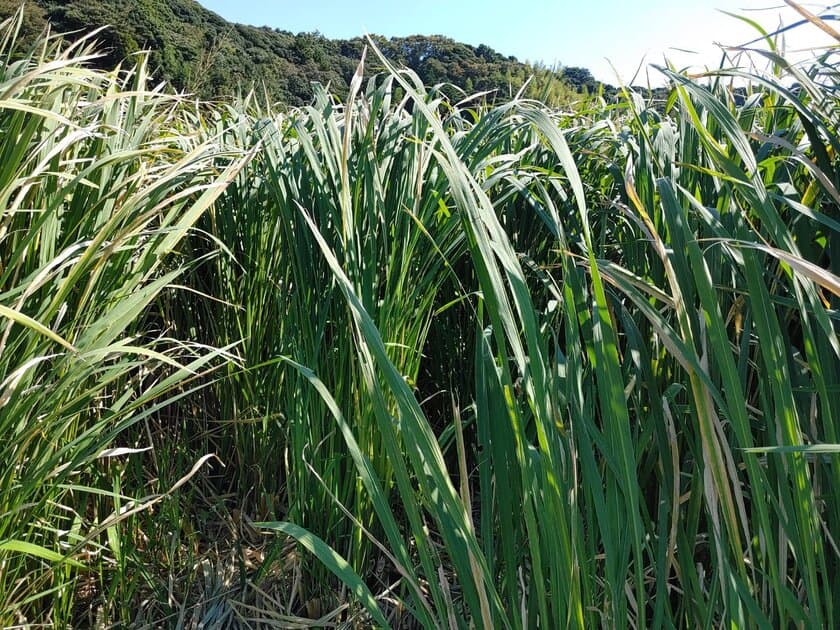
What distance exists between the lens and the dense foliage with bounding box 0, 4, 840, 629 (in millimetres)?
609

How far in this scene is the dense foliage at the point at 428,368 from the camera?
2.00 ft

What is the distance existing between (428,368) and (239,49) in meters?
17.9

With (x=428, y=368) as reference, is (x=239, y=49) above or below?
above

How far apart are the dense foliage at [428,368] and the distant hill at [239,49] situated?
1212 centimetres

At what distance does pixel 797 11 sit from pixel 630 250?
1.49ft

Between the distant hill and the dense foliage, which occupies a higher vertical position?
the distant hill

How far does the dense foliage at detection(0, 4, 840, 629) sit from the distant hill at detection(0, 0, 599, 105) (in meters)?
12.1

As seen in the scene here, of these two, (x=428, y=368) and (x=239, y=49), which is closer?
(x=428, y=368)

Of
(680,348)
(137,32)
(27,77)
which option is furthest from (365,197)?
(137,32)

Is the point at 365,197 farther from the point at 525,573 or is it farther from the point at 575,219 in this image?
the point at 525,573

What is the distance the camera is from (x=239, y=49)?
17125 millimetres

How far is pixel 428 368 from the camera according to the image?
57.1 inches

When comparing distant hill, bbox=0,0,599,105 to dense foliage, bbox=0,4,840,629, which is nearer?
dense foliage, bbox=0,4,840,629

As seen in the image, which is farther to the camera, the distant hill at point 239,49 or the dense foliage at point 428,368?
the distant hill at point 239,49
